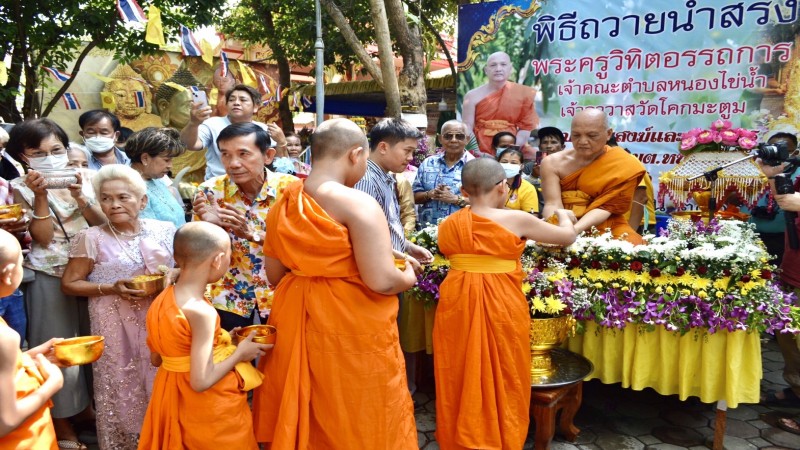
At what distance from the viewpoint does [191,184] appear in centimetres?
523

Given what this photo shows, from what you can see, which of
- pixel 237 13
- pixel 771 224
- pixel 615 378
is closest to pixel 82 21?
pixel 615 378

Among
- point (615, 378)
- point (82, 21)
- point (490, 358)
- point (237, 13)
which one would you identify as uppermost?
point (237, 13)

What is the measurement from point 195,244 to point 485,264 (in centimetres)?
144

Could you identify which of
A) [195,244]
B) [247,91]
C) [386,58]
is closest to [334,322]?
[195,244]

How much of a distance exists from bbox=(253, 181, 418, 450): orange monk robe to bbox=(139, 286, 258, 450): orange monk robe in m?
0.18

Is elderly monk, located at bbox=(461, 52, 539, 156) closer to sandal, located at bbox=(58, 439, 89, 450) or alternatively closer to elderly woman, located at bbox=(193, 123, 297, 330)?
elderly woman, located at bbox=(193, 123, 297, 330)

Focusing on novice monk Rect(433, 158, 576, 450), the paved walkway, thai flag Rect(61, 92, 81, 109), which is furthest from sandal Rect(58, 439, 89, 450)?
thai flag Rect(61, 92, 81, 109)

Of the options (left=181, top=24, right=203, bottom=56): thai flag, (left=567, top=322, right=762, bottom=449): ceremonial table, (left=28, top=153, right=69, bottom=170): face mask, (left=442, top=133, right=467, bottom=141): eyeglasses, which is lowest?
(left=567, top=322, right=762, bottom=449): ceremonial table

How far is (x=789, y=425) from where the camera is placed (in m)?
3.40

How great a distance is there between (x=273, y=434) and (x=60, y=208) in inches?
70.7

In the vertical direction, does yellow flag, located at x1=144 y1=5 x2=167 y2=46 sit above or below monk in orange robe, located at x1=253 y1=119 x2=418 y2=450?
above

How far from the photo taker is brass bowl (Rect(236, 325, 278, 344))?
2.20m

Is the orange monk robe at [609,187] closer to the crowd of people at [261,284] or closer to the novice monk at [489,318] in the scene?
the crowd of people at [261,284]

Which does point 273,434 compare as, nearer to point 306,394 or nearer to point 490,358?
point 306,394
